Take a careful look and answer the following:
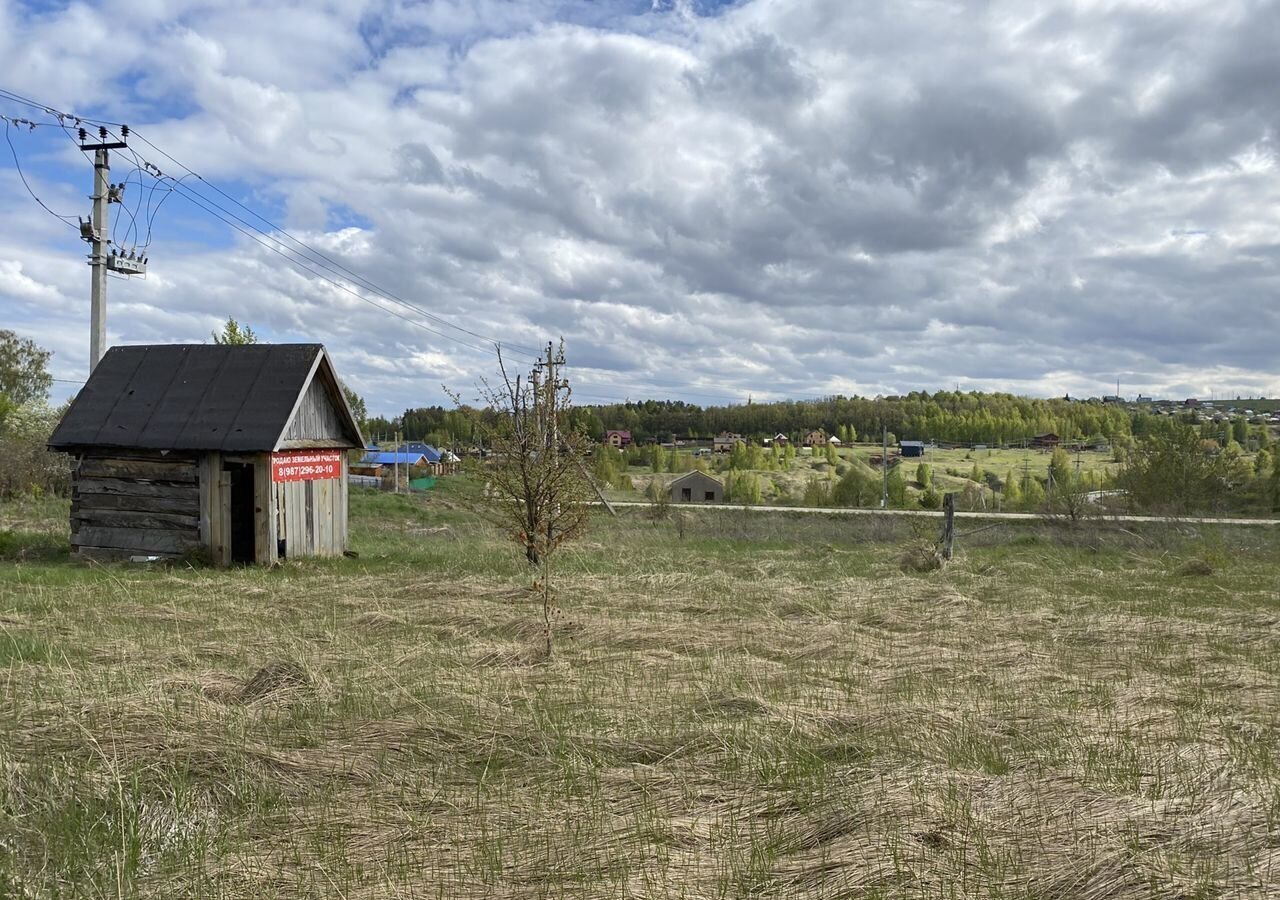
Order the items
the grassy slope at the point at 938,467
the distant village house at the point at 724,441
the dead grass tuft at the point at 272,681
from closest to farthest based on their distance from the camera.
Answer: the dead grass tuft at the point at 272,681 → the grassy slope at the point at 938,467 → the distant village house at the point at 724,441

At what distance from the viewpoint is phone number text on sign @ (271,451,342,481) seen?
1802cm

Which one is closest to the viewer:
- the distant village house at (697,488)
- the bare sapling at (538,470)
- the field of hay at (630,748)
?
the field of hay at (630,748)

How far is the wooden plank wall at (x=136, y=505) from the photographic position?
18.0m

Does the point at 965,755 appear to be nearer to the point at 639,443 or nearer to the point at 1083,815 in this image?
the point at 1083,815

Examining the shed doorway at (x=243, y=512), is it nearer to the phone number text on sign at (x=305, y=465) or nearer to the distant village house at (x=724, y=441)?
the phone number text on sign at (x=305, y=465)

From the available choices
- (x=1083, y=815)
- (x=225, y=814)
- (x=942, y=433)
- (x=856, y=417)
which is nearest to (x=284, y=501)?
(x=225, y=814)

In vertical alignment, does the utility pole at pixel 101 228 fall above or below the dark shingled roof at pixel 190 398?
above

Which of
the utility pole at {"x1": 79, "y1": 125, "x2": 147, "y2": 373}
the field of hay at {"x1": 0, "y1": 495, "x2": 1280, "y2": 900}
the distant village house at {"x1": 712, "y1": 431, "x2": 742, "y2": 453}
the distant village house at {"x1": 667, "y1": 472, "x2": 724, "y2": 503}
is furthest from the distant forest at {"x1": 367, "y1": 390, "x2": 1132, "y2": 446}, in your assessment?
the field of hay at {"x1": 0, "y1": 495, "x2": 1280, "y2": 900}

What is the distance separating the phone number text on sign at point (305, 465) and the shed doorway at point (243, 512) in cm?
187

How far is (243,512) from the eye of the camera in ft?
68.4

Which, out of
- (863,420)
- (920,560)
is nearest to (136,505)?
(920,560)

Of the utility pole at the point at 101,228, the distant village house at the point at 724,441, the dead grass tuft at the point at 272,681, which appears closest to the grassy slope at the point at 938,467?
the distant village house at the point at 724,441

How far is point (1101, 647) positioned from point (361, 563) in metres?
13.2

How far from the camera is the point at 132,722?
6293 millimetres
